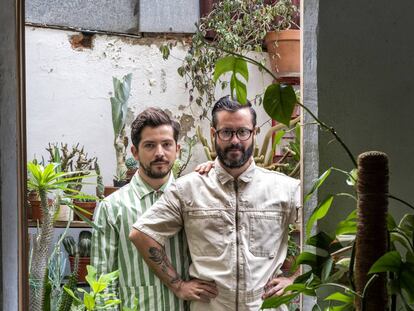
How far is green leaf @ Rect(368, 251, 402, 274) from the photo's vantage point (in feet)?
4.09

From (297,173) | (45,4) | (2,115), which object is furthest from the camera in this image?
(45,4)

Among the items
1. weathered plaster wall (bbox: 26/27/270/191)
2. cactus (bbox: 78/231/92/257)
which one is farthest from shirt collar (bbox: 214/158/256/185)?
weathered plaster wall (bbox: 26/27/270/191)

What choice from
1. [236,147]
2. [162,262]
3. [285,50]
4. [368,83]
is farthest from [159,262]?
[285,50]

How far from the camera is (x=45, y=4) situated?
4.38 meters

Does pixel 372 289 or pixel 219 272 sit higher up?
pixel 372 289

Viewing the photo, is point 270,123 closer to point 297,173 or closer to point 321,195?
point 297,173

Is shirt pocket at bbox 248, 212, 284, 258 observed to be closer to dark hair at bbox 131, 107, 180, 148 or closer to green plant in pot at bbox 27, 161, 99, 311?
dark hair at bbox 131, 107, 180, 148

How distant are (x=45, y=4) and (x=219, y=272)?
2458 mm

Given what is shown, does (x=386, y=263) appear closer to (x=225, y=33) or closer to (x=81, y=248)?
(x=81, y=248)

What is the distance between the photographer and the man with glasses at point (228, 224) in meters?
2.58

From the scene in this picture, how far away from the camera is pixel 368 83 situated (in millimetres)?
1947

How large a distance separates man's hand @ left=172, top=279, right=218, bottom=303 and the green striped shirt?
0.09 meters

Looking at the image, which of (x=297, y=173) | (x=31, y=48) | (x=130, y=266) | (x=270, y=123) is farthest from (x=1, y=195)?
(x=270, y=123)

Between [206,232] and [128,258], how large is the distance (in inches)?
14.6
